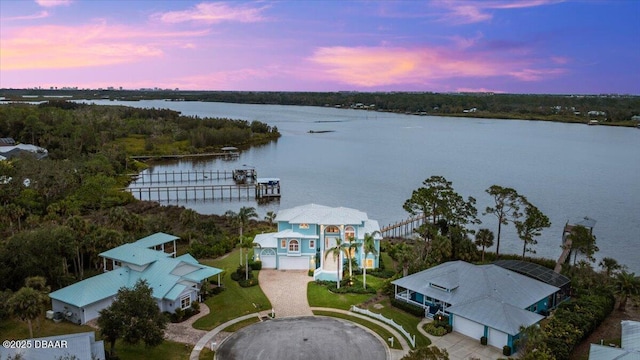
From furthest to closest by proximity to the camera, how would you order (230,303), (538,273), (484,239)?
1. (484,239)
2. (538,273)
3. (230,303)

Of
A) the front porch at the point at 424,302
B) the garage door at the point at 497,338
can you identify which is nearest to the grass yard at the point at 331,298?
the front porch at the point at 424,302

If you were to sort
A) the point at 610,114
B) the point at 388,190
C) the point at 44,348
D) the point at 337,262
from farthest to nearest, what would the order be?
the point at 610,114
the point at 388,190
the point at 337,262
the point at 44,348

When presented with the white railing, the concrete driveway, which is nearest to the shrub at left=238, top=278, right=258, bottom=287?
A: the concrete driveway

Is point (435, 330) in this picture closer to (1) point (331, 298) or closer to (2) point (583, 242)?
(1) point (331, 298)

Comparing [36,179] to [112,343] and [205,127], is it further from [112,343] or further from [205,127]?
[205,127]

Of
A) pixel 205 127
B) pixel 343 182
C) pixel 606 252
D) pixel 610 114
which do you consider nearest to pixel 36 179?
pixel 343 182

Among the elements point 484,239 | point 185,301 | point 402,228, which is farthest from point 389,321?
point 402,228
